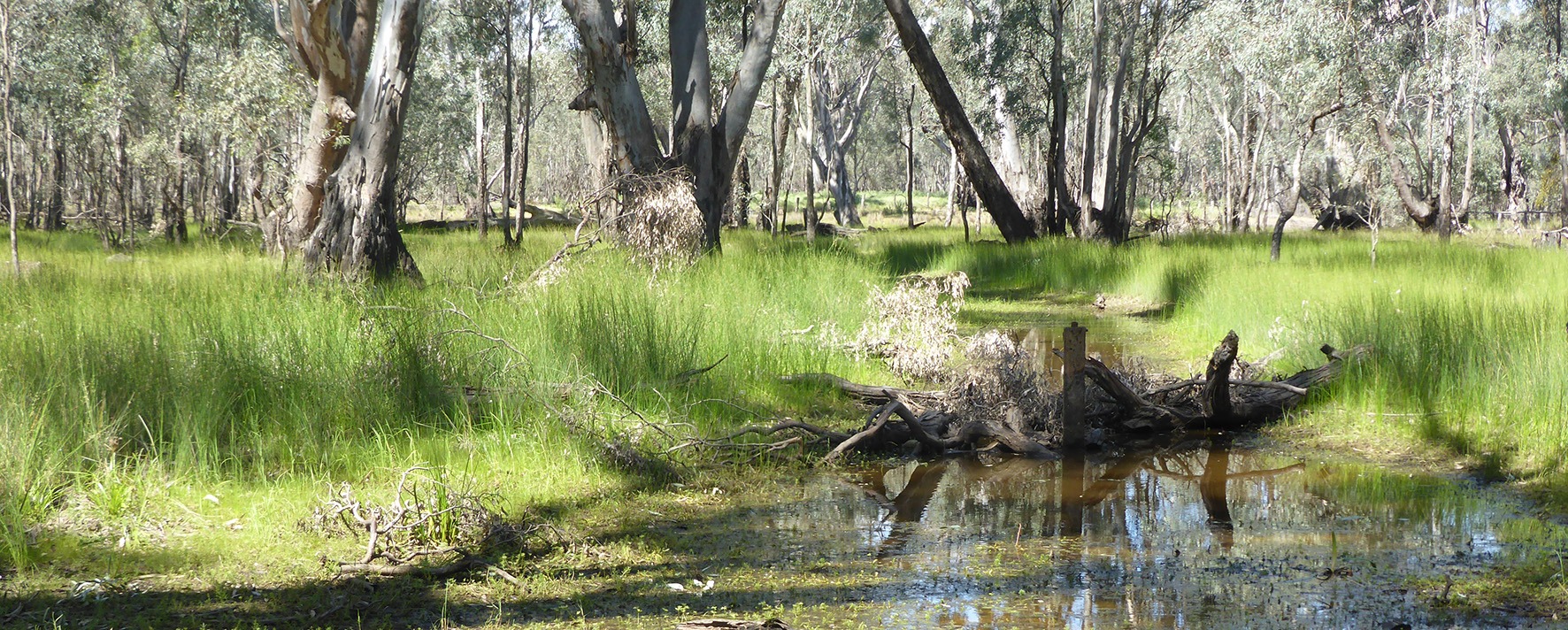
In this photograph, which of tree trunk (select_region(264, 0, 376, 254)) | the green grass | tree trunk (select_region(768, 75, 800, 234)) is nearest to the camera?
the green grass

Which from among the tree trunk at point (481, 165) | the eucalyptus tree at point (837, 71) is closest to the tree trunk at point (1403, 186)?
the eucalyptus tree at point (837, 71)

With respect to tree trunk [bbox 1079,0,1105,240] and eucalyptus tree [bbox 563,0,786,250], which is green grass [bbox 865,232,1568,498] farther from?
eucalyptus tree [bbox 563,0,786,250]

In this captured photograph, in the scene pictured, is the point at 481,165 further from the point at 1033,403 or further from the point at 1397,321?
the point at 1397,321

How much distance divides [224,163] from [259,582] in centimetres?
3198

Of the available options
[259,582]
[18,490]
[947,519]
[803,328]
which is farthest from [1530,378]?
[18,490]

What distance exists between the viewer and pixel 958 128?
55.6ft

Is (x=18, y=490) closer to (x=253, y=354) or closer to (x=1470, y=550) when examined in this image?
(x=253, y=354)

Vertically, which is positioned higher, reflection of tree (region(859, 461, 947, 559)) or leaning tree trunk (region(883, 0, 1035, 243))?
leaning tree trunk (region(883, 0, 1035, 243))

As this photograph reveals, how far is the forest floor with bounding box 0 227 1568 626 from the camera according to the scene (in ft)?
12.6

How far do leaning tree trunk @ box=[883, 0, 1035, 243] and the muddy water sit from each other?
1106cm

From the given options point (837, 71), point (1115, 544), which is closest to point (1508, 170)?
point (837, 71)

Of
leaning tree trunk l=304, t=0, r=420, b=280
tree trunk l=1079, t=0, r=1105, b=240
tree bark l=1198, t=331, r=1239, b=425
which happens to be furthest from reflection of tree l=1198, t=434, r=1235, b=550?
tree trunk l=1079, t=0, r=1105, b=240

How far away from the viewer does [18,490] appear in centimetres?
411

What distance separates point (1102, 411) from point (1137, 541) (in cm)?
199
